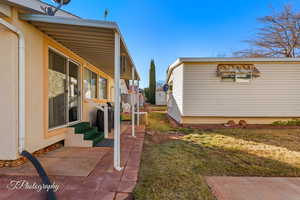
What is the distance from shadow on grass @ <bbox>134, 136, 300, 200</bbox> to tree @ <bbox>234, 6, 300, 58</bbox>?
13.4 meters

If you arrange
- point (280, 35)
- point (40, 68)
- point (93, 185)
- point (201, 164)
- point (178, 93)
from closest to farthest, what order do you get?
point (93, 185)
point (201, 164)
point (40, 68)
point (178, 93)
point (280, 35)

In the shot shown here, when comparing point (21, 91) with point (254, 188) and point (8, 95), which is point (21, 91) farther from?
point (254, 188)

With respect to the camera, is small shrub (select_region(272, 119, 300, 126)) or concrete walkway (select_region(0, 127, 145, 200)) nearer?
concrete walkway (select_region(0, 127, 145, 200))

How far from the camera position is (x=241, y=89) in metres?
6.11

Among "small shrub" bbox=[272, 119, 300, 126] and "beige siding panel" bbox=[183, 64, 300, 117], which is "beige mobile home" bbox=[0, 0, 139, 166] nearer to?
"beige siding panel" bbox=[183, 64, 300, 117]

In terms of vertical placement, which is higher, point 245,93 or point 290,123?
point 245,93

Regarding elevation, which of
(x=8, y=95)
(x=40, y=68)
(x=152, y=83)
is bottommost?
(x=8, y=95)

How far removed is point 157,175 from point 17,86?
9.03ft

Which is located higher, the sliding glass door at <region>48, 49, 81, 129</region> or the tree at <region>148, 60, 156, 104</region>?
the tree at <region>148, 60, 156, 104</region>

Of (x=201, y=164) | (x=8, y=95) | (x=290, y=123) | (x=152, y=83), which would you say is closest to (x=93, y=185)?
(x=201, y=164)

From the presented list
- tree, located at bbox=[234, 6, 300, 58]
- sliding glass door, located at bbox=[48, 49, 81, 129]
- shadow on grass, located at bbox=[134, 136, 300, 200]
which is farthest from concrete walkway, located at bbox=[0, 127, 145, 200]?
tree, located at bbox=[234, 6, 300, 58]

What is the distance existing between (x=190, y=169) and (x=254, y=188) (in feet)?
2.92

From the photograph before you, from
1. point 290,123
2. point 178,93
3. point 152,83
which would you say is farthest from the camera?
point 152,83

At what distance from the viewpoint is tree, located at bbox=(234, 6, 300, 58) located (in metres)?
11.2
